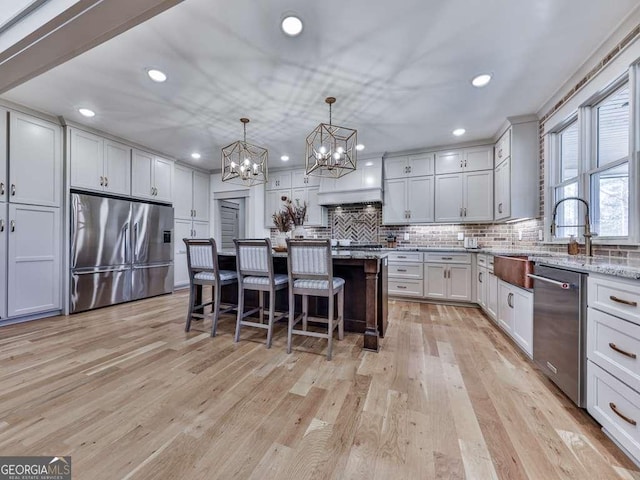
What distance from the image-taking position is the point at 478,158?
4195 mm

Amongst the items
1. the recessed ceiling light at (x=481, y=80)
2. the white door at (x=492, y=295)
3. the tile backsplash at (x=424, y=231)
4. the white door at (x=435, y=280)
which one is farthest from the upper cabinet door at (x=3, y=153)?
the white door at (x=492, y=295)

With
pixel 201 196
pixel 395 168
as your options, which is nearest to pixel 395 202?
pixel 395 168

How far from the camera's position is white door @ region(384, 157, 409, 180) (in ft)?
15.3

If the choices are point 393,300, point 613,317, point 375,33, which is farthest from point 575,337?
point 393,300

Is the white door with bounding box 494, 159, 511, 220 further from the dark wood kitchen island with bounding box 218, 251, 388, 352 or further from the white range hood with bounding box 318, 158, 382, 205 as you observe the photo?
the dark wood kitchen island with bounding box 218, 251, 388, 352

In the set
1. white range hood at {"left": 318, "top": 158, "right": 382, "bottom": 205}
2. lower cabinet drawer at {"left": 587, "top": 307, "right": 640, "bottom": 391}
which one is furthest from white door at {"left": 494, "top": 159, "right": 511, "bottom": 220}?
lower cabinet drawer at {"left": 587, "top": 307, "right": 640, "bottom": 391}

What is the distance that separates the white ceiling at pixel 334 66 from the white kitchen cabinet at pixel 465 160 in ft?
1.51

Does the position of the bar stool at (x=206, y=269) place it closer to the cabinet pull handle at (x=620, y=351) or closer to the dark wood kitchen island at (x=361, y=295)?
the dark wood kitchen island at (x=361, y=295)

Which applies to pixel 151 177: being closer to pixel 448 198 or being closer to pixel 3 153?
pixel 3 153

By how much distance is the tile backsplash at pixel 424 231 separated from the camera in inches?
143

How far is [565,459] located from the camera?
4.00ft

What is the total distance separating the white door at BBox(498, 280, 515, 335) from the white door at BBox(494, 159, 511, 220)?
125 cm

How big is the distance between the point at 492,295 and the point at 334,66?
9.96 ft

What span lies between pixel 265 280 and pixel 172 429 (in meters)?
1.34
